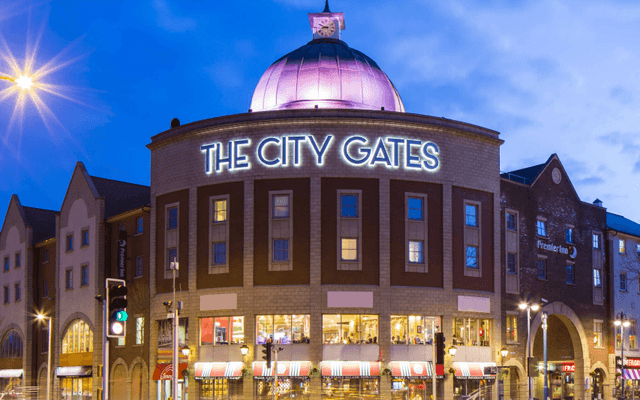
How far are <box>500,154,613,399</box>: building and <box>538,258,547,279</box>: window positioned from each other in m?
0.08

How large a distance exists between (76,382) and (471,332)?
34.6 meters

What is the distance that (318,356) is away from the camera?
52.3m

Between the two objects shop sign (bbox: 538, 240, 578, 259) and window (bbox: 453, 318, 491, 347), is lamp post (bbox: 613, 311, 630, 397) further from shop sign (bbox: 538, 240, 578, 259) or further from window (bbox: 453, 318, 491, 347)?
window (bbox: 453, 318, 491, 347)

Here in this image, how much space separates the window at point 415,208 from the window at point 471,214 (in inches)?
150

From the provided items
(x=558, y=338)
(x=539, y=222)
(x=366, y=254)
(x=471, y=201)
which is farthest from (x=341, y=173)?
(x=558, y=338)

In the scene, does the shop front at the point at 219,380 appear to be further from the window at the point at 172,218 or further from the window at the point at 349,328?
the window at the point at 172,218

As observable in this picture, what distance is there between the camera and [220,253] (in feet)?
183

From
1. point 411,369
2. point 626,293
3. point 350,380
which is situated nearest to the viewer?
point 350,380

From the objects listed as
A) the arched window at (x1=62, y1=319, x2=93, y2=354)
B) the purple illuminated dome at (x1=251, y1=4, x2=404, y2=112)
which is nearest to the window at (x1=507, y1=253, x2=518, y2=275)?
the purple illuminated dome at (x1=251, y1=4, x2=404, y2=112)

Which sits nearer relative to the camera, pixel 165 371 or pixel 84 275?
pixel 165 371

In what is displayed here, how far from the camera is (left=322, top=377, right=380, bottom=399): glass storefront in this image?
5169 centimetres

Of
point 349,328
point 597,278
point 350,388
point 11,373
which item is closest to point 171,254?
point 349,328

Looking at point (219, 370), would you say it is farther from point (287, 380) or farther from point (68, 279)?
point (68, 279)

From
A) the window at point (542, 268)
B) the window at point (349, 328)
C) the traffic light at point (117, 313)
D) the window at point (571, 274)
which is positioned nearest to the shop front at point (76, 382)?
the window at point (349, 328)
